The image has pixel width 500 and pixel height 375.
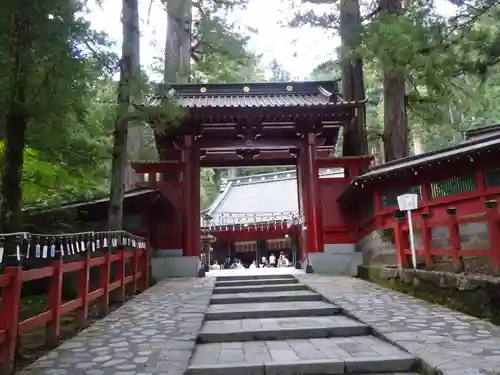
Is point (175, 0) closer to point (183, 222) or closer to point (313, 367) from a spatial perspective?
point (183, 222)

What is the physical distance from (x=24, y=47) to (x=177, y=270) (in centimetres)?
704

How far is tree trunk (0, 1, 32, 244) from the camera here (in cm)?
439

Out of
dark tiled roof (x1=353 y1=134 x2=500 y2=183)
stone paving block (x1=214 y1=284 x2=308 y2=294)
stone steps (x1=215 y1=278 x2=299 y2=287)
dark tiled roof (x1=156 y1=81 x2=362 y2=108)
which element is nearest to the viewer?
dark tiled roof (x1=353 y1=134 x2=500 y2=183)

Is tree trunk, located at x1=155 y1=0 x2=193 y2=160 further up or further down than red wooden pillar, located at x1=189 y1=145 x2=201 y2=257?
further up

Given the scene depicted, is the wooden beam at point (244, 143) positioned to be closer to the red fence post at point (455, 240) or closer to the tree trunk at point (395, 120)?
the tree trunk at point (395, 120)

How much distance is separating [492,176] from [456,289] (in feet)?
7.37

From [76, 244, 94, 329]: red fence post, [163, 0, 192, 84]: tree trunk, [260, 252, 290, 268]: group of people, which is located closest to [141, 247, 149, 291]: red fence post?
[76, 244, 94, 329]: red fence post

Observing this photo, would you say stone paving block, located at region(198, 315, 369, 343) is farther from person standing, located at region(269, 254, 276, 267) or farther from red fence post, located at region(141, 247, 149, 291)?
person standing, located at region(269, 254, 276, 267)

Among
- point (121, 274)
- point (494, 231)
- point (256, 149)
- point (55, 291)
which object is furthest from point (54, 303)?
point (256, 149)

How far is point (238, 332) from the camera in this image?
15.4 ft

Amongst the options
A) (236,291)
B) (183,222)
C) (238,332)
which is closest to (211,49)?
(183,222)

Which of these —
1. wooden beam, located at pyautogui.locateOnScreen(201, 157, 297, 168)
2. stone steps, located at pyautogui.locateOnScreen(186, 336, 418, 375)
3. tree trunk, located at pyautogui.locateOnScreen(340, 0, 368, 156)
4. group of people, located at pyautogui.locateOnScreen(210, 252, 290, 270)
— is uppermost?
tree trunk, located at pyautogui.locateOnScreen(340, 0, 368, 156)

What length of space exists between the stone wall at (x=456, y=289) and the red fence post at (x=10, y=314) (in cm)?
481

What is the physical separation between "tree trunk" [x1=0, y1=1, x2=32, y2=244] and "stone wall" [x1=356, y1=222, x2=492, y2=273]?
591 centimetres
